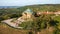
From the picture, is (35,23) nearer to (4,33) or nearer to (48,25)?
(48,25)

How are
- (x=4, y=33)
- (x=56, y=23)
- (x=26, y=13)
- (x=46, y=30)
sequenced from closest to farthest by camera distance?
(x=4, y=33) → (x=46, y=30) → (x=56, y=23) → (x=26, y=13)

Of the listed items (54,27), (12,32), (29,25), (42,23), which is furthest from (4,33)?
(54,27)

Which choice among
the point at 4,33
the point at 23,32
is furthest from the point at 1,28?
the point at 23,32

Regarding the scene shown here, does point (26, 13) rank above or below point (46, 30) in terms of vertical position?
above

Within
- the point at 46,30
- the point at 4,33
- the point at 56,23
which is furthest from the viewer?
the point at 56,23

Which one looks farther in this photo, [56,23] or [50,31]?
[56,23]

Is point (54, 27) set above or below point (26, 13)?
below

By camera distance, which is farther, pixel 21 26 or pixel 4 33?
pixel 21 26

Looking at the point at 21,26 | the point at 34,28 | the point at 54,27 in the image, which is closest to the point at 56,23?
the point at 54,27

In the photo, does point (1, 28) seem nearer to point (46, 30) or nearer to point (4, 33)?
point (4, 33)
